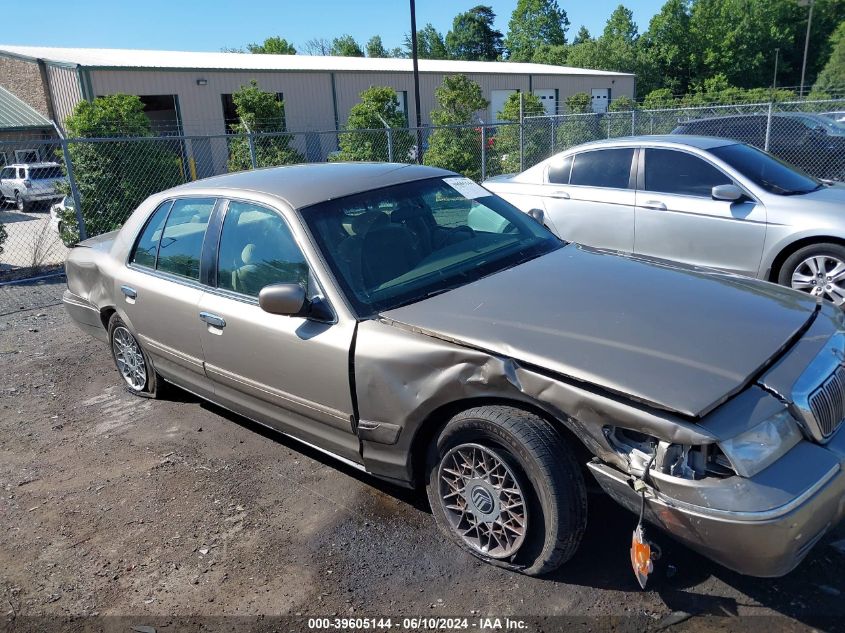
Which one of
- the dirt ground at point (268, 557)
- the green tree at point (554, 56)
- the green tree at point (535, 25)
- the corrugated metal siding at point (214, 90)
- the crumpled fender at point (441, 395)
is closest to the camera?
the crumpled fender at point (441, 395)

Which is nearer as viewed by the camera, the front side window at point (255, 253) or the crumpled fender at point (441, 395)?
the crumpled fender at point (441, 395)

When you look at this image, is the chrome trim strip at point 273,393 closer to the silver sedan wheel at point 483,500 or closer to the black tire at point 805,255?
the silver sedan wheel at point 483,500

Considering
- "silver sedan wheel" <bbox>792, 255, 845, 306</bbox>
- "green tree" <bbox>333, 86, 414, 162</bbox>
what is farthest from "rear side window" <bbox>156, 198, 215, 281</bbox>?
"green tree" <bbox>333, 86, 414, 162</bbox>

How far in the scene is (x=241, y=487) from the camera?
148 inches

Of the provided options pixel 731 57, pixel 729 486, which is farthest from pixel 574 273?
pixel 731 57

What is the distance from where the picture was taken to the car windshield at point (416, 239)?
10.8 ft

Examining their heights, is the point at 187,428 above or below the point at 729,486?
below

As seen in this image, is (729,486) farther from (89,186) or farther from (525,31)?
(525,31)

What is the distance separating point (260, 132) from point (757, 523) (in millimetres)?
18285

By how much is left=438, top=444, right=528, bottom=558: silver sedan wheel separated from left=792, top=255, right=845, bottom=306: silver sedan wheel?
4.37 meters

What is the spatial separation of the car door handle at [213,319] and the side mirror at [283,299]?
66 centimetres

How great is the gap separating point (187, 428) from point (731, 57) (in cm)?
7592

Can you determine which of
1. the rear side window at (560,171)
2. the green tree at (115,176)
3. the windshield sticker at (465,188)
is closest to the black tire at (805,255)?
the rear side window at (560,171)

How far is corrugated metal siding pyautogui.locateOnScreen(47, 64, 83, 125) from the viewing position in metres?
24.7
